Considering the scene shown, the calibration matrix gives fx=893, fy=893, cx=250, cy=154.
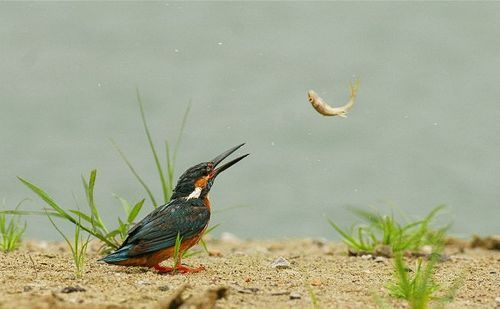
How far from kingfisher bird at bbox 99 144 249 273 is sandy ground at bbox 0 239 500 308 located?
0.36 feet

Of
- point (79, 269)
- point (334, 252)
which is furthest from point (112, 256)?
point (334, 252)

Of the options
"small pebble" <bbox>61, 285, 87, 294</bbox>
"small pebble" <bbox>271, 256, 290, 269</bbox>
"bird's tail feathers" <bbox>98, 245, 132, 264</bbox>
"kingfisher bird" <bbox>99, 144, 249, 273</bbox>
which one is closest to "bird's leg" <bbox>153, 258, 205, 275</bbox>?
"kingfisher bird" <bbox>99, 144, 249, 273</bbox>

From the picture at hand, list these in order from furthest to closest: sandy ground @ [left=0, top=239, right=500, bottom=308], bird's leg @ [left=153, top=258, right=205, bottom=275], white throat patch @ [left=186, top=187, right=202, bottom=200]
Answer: white throat patch @ [left=186, top=187, right=202, bottom=200] → bird's leg @ [left=153, top=258, right=205, bottom=275] → sandy ground @ [left=0, top=239, right=500, bottom=308]

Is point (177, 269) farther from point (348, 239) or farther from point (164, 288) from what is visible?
Result: point (348, 239)

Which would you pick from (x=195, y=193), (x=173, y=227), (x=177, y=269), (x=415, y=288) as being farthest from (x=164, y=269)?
(x=415, y=288)

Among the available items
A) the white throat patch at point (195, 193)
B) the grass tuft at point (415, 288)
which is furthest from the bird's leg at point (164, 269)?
the grass tuft at point (415, 288)

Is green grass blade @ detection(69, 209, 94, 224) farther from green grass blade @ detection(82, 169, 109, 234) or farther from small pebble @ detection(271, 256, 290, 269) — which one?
small pebble @ detection(271, 256, 290, 269)

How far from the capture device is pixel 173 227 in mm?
5680

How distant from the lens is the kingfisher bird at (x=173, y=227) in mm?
A: 5590

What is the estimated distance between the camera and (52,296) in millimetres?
4305

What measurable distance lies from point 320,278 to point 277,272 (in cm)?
37

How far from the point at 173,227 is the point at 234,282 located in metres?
0.64

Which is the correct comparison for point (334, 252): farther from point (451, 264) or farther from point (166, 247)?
point (166, 247)

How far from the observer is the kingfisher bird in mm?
5590
